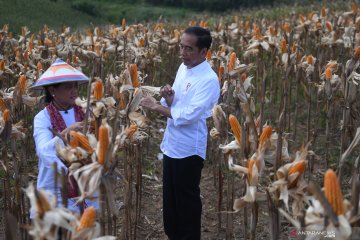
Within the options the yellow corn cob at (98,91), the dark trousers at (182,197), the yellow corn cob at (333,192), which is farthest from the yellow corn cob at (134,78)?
the yellow corn cob at (333,192)

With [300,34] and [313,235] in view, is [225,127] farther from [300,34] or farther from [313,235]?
[300,34]

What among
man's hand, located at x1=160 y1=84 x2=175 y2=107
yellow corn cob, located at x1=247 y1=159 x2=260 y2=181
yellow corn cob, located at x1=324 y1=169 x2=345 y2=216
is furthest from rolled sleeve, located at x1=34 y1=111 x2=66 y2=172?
yellow corn cob, located at x1=324 y1=169 x2=345 y2=216

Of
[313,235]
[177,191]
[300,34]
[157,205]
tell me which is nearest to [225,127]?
[177,191]

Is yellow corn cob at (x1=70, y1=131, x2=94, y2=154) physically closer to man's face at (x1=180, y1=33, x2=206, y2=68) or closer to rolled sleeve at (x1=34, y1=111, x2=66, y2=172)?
rolled sleeve at (x1=34, y1=111, x2=66, y2=172)

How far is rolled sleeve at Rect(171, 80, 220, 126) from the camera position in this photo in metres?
3.31

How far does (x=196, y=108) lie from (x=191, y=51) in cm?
42

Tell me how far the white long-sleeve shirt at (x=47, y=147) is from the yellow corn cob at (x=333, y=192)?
1382 mm

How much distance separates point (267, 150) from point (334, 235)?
0.68 meters

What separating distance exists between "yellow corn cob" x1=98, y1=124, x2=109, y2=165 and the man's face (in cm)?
142

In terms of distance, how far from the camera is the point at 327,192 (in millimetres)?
1749

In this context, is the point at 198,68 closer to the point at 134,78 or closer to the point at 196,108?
the point at 196,108

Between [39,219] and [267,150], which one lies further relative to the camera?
[267,150]

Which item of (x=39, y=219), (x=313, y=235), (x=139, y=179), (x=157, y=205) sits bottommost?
(x=157, y=205)

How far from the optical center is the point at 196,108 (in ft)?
10.8
